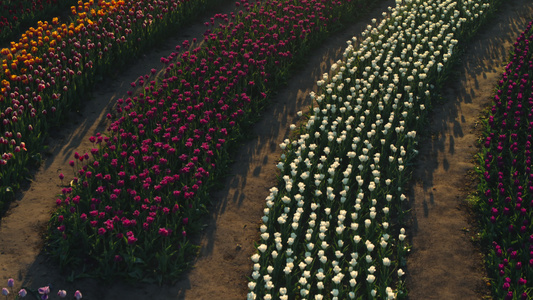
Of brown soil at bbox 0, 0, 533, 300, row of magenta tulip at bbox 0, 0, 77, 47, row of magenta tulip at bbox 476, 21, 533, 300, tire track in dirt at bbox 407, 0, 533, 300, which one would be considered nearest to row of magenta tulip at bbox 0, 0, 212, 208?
brown soil at bbox 0, 0, 533, 300

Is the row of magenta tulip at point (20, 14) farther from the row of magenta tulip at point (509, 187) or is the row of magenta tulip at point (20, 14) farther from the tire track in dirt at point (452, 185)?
the row of magenta tulip at point (509, 187)

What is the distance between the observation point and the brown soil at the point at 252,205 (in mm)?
7551

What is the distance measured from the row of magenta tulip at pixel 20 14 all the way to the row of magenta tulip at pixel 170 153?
12.4ft

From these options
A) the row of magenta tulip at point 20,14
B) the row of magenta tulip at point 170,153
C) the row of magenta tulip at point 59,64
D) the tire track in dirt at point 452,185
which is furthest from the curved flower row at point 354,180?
the row of magenta tulip at point 20,14

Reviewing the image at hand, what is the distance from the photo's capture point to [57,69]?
10.9 m

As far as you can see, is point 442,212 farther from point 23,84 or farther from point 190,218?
point 23,84

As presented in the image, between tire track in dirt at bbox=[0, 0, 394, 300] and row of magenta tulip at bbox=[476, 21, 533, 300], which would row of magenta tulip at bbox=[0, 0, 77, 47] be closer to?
tire track in dirt at bbox=[0, 0, 394, 300]

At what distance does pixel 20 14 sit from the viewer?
14.1 meters

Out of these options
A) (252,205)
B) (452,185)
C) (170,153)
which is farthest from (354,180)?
(170,153)

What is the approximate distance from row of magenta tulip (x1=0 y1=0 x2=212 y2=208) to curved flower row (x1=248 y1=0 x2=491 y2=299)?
4.18 m

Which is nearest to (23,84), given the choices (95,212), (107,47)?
(107,47)

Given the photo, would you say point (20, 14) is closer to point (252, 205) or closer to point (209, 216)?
point (209, 216)

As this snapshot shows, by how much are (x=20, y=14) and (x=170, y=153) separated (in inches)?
299

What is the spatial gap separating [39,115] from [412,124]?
6.83 metres
